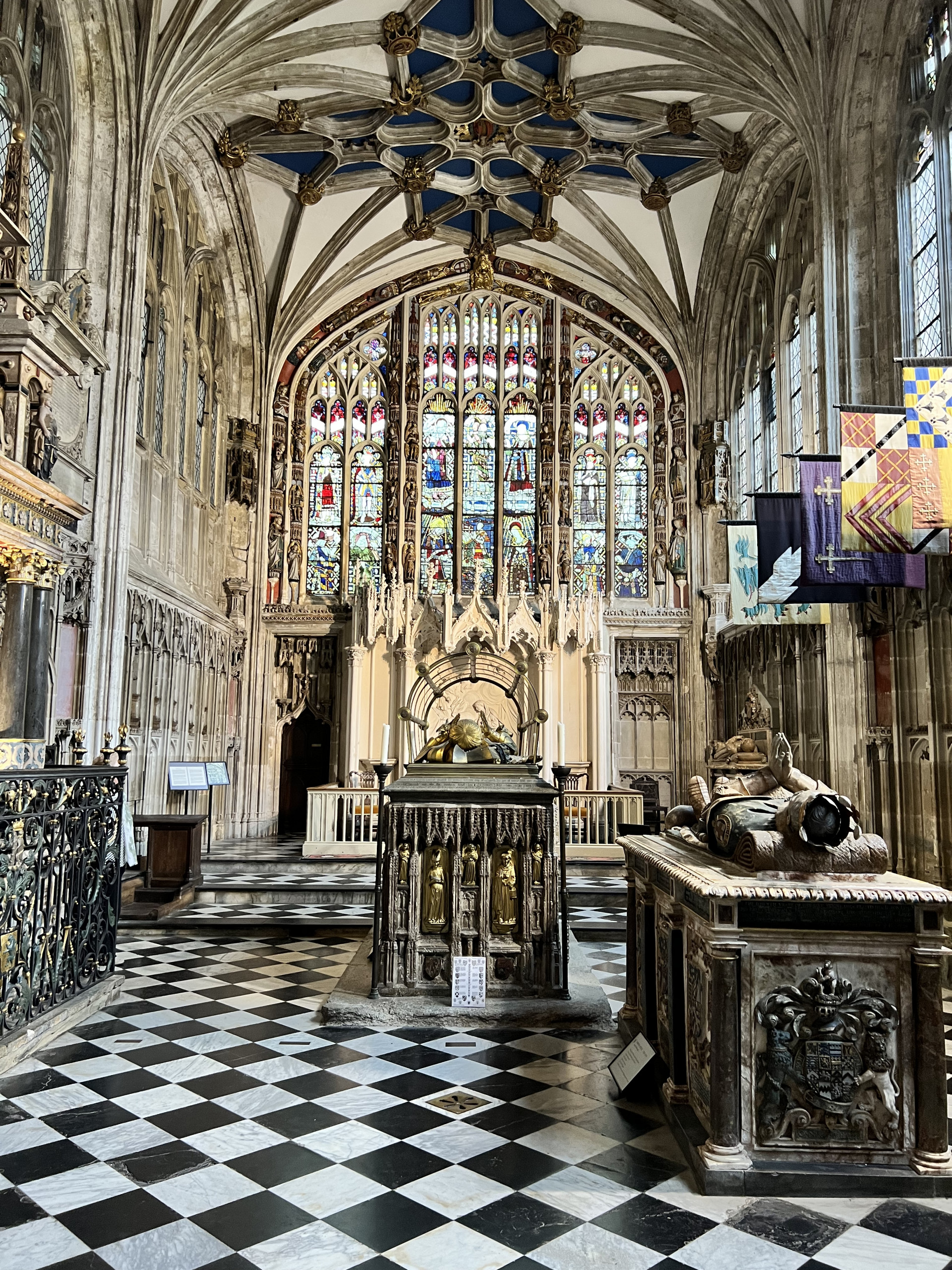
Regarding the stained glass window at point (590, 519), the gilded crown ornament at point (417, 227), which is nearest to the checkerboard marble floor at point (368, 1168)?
the stained glass window at point (590, 519)

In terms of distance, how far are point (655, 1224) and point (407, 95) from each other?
1515cm

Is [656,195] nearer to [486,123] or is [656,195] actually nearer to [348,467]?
[486,123]

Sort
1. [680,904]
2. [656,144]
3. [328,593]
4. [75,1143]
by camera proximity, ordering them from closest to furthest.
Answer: [75,1143]
[680,904]
[656,144]
[328,593]

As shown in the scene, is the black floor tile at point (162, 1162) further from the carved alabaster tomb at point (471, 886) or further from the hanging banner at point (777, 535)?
the hanging banner at point (777, 535)

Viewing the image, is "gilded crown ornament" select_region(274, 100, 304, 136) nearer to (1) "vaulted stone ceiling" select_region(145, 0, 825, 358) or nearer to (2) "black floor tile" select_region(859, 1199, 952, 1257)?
(1) "vaulted stone ceiling" select_region(145, 0, 825, 358)

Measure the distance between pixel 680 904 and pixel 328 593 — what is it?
50.5 feet

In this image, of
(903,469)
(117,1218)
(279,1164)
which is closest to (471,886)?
(279,1164)

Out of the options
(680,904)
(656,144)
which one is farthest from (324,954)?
(656,144)

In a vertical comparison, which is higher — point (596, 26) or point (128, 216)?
point (596, 26)

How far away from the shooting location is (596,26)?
1290 centimetres

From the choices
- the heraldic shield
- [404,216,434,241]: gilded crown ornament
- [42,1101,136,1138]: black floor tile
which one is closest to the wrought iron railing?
[42,1101,136,1138]: black floor tile

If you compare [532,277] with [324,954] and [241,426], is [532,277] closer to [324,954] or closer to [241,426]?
[241,426]

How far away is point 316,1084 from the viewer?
4574mm

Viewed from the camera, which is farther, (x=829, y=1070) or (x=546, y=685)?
(x=546, y=685)
